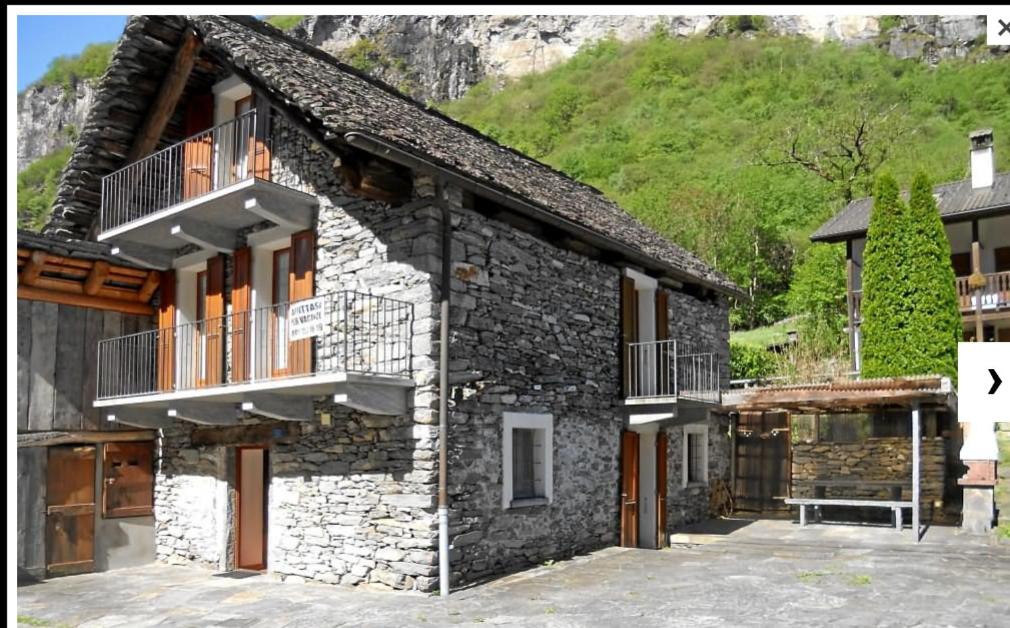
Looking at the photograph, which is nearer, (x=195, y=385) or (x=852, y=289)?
(x=195, y=385)

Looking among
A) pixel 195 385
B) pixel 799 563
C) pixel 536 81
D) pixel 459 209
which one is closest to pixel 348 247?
pixel 459 209

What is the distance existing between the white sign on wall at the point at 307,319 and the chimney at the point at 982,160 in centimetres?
2024

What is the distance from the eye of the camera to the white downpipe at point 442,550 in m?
9.86

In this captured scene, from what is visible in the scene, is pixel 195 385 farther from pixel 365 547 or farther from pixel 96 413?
Result: pixel 365 547

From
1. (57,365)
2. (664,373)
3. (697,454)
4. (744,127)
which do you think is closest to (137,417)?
(57,365)

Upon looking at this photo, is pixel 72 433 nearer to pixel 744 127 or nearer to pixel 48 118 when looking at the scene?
pixel 744 127

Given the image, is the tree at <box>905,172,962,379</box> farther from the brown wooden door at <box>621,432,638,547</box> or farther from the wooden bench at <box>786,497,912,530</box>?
the brown wooden door at <box>621,432,638,547</box>

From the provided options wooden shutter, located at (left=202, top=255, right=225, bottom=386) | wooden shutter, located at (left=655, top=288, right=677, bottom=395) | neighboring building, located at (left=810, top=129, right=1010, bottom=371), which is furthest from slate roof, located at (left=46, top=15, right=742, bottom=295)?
neighboring building, located at (left=810, top=129, right=1010, bottom=371)

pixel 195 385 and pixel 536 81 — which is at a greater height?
pixel 536 81

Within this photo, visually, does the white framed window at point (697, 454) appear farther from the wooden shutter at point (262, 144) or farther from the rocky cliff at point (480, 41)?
the rocky cliff at point (480, 41)

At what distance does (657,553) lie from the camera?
1303cm

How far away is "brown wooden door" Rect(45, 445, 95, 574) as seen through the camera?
1208 centimetres

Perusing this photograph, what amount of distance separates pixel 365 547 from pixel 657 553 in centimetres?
463

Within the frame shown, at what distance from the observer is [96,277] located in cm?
1279
